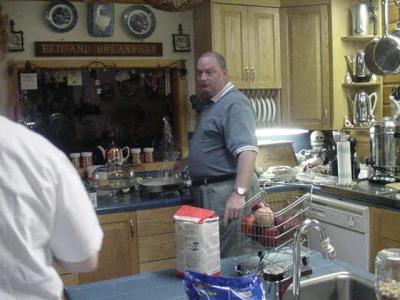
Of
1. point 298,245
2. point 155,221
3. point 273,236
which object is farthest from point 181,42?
point 298,245

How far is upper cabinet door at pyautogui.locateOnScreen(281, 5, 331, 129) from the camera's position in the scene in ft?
13.0

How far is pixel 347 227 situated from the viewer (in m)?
3.18

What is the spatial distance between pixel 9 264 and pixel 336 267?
1.12m

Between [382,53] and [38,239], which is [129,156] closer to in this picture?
[382,53]

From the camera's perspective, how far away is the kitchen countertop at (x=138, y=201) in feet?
10.4

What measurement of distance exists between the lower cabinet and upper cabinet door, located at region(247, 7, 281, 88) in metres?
1.29

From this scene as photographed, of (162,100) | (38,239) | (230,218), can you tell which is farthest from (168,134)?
(38,239)

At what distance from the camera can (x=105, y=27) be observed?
3.72 m

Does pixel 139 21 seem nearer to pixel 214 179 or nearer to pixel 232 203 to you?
pixel 214 179

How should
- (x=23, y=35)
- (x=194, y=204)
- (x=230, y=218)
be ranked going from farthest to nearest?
1. (x=23, y=35)
2. (x=194, y=204)
3. (x=230, y=218)

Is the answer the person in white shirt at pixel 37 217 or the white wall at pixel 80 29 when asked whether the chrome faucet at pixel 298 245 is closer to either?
the person in white shirt at pixel 37 217

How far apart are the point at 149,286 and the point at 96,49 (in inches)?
96.5

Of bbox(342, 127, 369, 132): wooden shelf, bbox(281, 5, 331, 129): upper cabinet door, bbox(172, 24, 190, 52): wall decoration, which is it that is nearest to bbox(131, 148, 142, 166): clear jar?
bbox(172, 24, 190, 52): wall decoration

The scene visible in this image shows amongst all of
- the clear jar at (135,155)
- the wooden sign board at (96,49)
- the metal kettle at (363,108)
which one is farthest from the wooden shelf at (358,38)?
the clear jar at (135,155)
